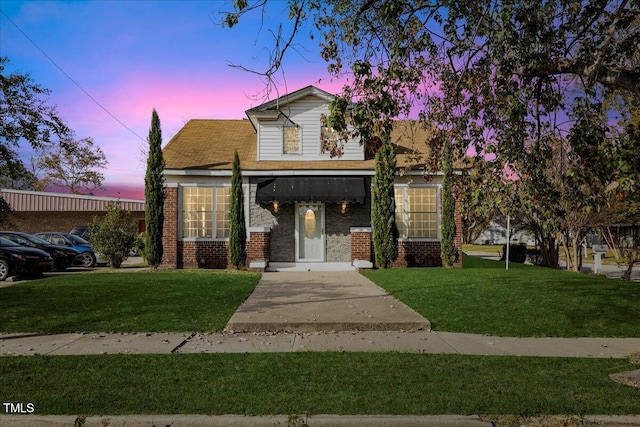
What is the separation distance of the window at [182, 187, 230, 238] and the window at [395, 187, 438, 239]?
22.1 feet

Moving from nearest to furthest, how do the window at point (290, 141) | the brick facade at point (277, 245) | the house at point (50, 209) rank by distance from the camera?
the brick facade at point (277, 245) → the window at point (290, 141) → the house at point (50, 209)

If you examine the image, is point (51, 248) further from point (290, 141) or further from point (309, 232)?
point (290, 141)

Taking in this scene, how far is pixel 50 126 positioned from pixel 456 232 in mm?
13892

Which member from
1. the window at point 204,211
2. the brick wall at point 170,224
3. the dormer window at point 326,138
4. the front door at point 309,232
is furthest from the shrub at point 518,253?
the brick wall at point 170,224

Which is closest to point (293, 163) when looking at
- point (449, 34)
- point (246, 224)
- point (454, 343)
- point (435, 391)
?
point (246, 224)

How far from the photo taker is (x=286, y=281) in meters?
14.6

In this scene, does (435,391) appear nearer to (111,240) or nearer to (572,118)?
(572,118)

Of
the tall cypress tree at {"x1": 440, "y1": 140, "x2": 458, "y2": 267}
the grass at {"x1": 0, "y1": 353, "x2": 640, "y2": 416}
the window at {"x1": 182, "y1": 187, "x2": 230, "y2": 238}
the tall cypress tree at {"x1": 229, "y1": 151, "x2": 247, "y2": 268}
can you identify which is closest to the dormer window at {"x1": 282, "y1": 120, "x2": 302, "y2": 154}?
the tall cypress tree at {"x1": 229, "y1": 151, "x2": 247, "y2": 268}

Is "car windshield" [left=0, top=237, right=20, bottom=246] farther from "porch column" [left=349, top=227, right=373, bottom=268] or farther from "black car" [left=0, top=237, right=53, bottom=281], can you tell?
"porch column" [left=349, top=227, right=373, bottom=268]

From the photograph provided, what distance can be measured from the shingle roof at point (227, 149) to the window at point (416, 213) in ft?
4.48

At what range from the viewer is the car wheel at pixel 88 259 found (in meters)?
21.6

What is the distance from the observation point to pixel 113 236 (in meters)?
18.5

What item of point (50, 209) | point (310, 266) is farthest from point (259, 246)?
point (50, 209)

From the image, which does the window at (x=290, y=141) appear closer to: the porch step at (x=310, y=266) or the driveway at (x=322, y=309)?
the porch step at (x=310, y=266)
